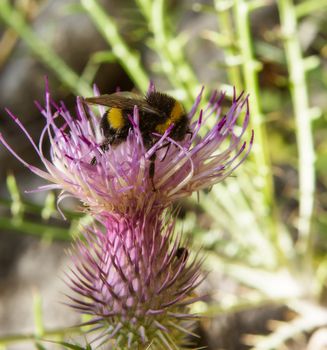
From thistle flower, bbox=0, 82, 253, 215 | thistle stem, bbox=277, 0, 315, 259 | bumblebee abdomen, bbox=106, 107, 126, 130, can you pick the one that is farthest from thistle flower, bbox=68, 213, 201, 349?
thistle stem, bbox=277, 0, 315, 259

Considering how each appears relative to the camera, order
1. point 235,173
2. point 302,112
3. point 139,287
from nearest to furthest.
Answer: point 139,287
point 302,112
point 235,173

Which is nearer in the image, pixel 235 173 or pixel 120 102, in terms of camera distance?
pixel 120 102

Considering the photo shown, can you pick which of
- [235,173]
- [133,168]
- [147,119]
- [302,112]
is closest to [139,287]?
[133,168]

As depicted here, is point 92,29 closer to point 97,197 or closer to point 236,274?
point 236,274

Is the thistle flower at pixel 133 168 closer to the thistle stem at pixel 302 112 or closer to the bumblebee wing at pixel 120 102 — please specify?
the bumblebee wing at pixel 120 102

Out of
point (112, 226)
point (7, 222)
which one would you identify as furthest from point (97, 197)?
point (7, 222)

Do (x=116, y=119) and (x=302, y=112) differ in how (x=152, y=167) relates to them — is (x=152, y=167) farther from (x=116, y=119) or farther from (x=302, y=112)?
(x=302, y=112)

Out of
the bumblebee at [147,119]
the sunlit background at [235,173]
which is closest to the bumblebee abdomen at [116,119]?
the bumblebee at [147,119]
